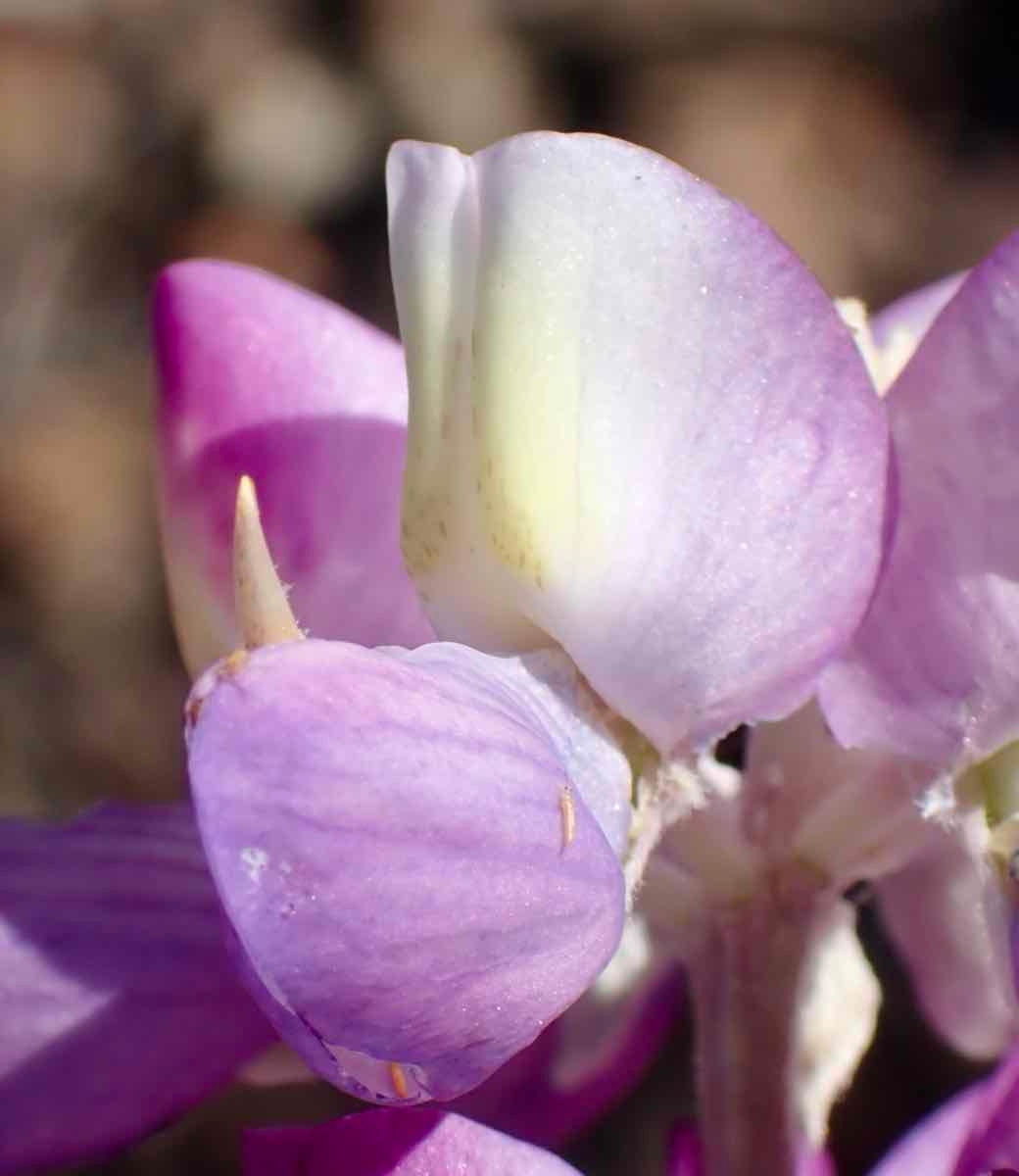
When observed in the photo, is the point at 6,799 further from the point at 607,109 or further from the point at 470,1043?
the point at 470,1043

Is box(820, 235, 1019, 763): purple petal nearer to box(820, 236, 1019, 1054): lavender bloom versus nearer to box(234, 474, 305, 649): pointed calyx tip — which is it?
box(820, 236, 1019, 1054): lavender bloom

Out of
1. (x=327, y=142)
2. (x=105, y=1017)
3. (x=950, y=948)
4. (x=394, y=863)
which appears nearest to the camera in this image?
(x=394, y=863)

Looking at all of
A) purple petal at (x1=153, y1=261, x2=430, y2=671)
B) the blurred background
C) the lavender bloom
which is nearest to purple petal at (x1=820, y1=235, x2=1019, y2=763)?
the lavender bloom

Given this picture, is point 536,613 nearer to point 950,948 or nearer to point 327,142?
point 950,948

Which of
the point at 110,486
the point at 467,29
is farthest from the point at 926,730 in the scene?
Answer: the point at 467,29

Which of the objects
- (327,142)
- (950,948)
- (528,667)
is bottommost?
(327,142)

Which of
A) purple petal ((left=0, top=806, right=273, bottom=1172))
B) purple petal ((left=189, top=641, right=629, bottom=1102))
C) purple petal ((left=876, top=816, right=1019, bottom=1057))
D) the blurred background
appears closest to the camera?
purple petal ((left=189, top=641, right=629, bottom=1102))

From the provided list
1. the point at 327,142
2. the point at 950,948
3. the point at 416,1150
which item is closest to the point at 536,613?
the point at 416,1150
